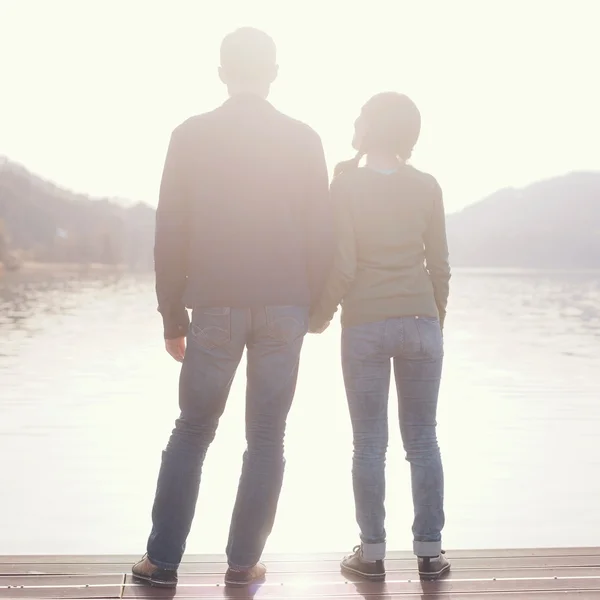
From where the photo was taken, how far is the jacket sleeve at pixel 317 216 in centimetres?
308

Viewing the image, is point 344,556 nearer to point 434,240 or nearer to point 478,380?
point 434,240

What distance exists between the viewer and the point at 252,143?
3.06 meters

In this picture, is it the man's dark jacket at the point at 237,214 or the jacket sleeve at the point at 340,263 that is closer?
the man's dark jacket at the point at 237,214

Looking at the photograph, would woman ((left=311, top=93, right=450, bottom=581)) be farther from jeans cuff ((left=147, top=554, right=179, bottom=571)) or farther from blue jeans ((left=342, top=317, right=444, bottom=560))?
jeans cuff ((left=147, top=554, right=179, bottom=571))

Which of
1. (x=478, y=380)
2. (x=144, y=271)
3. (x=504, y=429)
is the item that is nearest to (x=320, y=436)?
(x=504, y=429)

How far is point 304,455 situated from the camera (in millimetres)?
7996

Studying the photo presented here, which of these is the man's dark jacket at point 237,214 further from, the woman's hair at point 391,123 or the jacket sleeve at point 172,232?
the woman's hair at point 391,123

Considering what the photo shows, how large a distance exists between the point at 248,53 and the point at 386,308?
855mm

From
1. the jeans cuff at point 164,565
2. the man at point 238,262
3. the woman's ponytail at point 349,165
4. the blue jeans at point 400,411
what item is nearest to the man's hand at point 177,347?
the man at point 238,262

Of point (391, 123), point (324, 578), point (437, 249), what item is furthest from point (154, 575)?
point (391, 123)

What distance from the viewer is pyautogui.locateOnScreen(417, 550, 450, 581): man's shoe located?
10.6 feet

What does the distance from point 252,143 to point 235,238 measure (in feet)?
0.93

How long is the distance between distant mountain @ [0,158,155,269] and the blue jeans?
90.8 metres

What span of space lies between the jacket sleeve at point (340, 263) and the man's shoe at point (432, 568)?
807 millimetres
